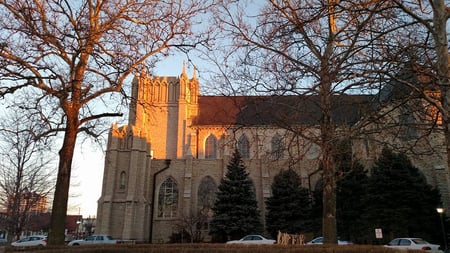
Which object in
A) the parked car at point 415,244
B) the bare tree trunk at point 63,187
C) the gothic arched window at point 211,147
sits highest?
the gothic arched window at point 211,147

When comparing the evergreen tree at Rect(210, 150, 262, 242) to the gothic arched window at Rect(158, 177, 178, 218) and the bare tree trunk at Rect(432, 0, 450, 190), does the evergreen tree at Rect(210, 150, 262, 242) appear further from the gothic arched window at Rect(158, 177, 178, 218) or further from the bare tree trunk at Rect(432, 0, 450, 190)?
the bare tree trunk at Rect(432, 0, 450, 190)

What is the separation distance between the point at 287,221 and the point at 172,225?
10309mm

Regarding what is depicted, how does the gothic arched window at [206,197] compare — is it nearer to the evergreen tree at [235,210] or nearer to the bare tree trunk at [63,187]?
the evergreen tree at [235,210]

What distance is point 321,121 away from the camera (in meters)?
10.0

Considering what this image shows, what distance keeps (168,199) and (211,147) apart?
8.26m

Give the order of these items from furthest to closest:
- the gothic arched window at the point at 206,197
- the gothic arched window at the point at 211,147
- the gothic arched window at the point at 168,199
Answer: the gothic arched window at the point at 211,147 → the gothic arched window at the point at 168,199 → the gothic arched window at the point at 206,197

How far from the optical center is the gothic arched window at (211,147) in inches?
1552

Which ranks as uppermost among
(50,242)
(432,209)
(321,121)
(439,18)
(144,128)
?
(144,128)

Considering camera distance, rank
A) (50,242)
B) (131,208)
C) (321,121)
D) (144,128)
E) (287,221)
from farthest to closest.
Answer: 1. (144,128)
2. (131,208)
3. (287,221)
4. (321,121)
5. (50,242)

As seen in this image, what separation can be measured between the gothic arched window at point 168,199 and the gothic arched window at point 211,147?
620 cm

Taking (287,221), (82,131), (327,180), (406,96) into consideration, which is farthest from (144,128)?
(406,96)

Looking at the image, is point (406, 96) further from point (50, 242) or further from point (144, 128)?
point (144, 128)

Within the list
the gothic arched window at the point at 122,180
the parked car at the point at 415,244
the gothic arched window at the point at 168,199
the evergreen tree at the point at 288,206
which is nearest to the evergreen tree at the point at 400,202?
the evergreen tree at the point at 288,206

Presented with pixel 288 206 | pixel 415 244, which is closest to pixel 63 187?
pixel 415 244
